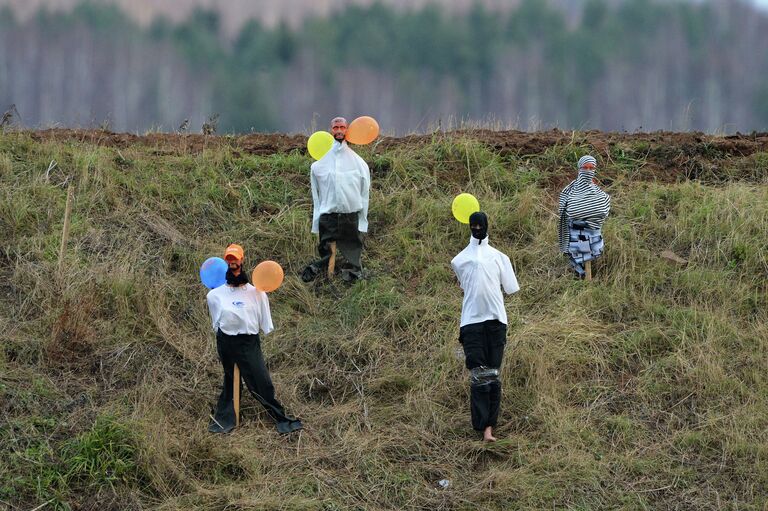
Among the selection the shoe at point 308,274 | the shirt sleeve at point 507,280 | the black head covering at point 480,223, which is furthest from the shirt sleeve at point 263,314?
the shoe at point 308,274

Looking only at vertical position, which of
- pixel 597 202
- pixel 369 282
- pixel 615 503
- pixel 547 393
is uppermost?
pixel 597 202

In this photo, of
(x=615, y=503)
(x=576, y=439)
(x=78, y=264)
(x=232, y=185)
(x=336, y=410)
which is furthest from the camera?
(x=232, y=185)

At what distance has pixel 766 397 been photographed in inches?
346

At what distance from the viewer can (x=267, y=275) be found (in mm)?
8438

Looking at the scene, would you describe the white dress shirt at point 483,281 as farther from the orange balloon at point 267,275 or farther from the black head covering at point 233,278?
the black head covering at point 233,278

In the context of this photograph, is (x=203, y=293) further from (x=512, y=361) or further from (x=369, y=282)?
(x=512, y=361)

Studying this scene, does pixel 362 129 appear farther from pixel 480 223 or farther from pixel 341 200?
pixel 480 223

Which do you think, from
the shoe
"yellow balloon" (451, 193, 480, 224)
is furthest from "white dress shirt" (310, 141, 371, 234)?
"yellow balloon" (451, 193, 480, 224)

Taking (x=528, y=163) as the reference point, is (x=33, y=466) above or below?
below

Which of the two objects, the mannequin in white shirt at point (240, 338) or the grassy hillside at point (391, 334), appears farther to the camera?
the mannequin in white shirt at point (240, 338)

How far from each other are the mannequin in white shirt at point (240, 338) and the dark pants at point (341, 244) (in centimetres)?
188

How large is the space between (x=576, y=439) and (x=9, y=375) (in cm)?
441

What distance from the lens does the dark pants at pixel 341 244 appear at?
1024 centimetres

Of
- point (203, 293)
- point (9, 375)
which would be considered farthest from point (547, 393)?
point (9, 375)
